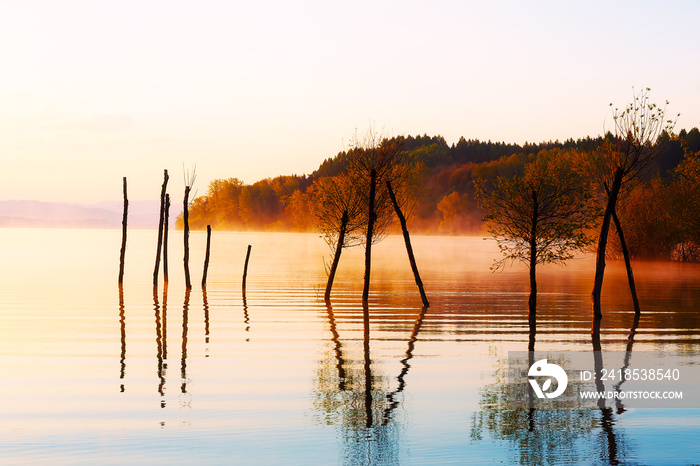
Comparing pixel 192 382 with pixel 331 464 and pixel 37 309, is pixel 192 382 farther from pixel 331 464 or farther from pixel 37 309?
pixel 37 309

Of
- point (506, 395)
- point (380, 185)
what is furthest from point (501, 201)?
point (506, 395)

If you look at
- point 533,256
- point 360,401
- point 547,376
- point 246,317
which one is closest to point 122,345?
point 246,317

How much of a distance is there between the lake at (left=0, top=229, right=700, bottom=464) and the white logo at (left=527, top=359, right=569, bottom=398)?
2.50ft

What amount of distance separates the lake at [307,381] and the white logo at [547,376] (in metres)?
0.76

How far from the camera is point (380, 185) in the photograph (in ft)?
114

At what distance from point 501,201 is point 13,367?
63.5 ft

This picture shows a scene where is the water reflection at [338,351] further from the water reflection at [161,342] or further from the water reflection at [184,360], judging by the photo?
the water reflection at [161,342]

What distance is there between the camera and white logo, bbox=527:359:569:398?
15.8 meters

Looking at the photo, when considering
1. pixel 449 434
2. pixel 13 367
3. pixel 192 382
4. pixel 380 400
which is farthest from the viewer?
pixel 13 367

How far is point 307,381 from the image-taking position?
1716cm

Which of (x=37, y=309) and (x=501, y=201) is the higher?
(x=501, y=201)

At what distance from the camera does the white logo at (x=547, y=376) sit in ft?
51.9

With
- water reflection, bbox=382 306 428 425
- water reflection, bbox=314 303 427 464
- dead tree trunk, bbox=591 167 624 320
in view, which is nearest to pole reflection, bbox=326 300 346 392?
water reflection, bbox=314 303 427 464

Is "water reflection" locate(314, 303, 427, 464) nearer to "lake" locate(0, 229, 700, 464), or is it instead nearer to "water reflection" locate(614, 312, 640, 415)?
"lake" locate(0, 229, 700, 464)
